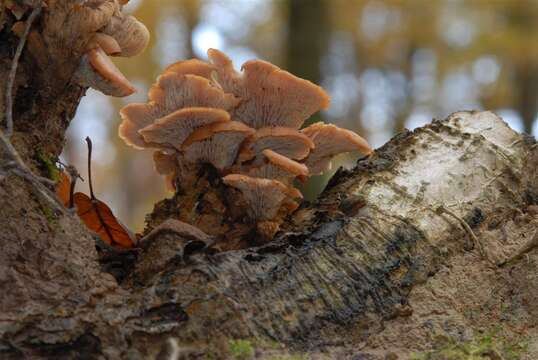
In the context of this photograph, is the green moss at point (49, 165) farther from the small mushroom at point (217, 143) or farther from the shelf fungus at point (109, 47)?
the small mushroom at point (217, 143)

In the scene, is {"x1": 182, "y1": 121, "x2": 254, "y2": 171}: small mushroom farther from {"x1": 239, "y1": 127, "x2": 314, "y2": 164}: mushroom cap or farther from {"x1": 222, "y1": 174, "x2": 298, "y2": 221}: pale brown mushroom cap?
{"x1": 222, "y1": 174, "x2": 298, "y2": 221}: pale brown mushroom cap

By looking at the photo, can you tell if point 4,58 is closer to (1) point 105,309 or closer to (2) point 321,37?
(1) point 105,309

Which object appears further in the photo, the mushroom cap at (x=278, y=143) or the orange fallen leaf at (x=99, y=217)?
the orange fallen leaf at (x=99, y=217)

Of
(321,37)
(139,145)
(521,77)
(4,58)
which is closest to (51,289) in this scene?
(4,58)

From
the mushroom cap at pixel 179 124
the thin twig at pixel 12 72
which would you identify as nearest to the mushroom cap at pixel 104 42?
the thin twig at pixel 12 72

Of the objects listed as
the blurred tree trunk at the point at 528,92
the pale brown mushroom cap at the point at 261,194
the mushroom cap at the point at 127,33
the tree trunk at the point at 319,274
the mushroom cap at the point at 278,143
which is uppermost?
the blurred tree trunk at the point at 528,92

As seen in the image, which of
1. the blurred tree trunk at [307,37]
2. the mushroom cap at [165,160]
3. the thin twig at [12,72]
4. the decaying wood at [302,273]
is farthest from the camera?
the blurred tree trunk at [307,37]
